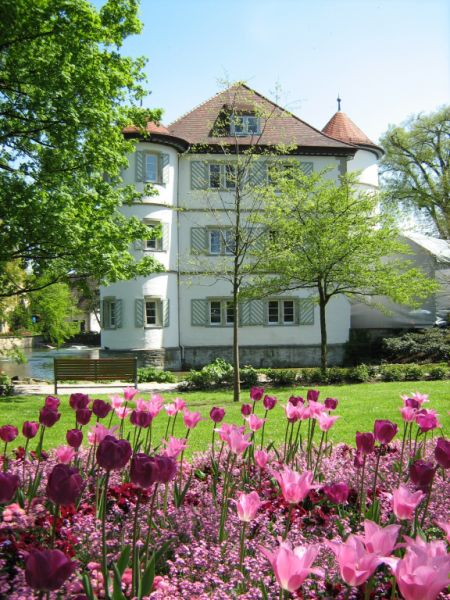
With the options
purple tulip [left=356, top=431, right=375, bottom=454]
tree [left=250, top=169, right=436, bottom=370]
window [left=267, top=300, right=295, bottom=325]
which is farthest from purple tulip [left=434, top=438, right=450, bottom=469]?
window [left=267, top=300, right=295, bottom=325]

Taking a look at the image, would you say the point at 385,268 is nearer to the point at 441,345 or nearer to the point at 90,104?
the point at 441,345

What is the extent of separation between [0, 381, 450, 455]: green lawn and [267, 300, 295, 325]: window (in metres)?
11.2

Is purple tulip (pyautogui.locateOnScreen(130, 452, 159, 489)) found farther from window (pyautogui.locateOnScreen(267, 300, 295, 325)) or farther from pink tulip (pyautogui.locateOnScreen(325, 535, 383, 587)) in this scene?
window (pyautogui.locateOnScreen(267, 300, 295, 325))

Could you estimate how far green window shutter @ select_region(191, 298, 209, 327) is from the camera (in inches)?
1116

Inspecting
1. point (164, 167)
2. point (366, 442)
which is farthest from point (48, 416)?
point (164, 167)

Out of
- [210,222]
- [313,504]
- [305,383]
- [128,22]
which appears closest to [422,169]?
[210,222]

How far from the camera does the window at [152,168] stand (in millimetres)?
27484

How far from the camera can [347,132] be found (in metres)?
32.1

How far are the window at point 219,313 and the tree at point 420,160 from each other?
1996 cm

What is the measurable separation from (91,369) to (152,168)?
44.5 ft

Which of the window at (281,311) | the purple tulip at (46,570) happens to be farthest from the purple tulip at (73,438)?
the window at (281,311)

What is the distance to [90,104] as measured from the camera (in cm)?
1389

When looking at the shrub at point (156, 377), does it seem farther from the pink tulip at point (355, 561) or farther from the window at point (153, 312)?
the pink tulip at point (355, 561)

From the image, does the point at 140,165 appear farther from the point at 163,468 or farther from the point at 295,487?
the point at 295,487
